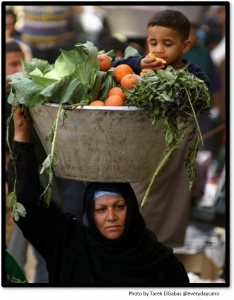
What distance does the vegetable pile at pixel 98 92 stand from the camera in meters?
2.43

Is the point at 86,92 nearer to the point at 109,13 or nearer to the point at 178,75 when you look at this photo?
the point at 178,75

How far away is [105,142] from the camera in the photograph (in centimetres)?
251

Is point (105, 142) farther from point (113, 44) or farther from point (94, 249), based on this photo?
point (113, 44)

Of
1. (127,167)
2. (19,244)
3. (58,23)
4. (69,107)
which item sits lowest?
(19,244)

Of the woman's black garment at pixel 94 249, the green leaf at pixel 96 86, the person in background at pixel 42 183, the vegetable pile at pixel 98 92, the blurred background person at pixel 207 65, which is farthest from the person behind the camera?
the blurred background person at pixel 207 65

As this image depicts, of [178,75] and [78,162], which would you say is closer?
[178,75]

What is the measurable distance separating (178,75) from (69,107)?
45 cm

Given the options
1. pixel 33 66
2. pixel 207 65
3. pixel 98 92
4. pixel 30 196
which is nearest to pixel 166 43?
pixel 98 92

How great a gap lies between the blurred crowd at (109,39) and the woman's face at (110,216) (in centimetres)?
324

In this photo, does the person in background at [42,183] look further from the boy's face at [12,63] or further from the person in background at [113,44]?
the person in background at [113,44]

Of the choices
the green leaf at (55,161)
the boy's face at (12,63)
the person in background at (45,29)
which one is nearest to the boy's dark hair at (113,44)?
the person in background at (45,29)

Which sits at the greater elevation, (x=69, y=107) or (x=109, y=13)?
(x=109, y=13)
